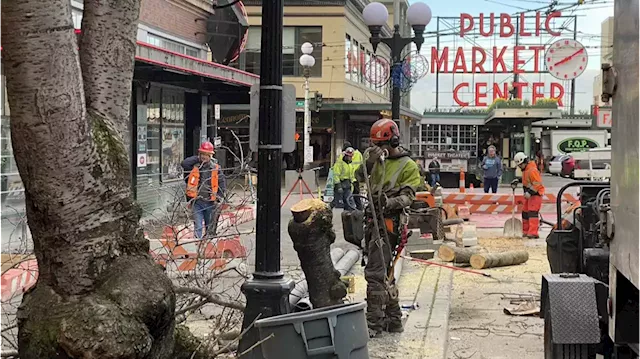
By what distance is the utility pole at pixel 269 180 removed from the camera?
5.38 meters

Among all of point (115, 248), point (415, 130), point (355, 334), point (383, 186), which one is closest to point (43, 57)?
point (115, 248)

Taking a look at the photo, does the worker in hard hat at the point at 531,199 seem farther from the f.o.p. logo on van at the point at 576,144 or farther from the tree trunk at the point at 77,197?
the f.o.p. logo on van at the point at 576,144

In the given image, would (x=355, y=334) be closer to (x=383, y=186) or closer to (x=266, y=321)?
(x=266, y=321)

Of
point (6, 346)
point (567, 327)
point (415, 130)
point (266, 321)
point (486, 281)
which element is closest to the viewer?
point (266, 321)

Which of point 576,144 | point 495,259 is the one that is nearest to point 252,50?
point 576,144

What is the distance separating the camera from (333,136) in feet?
121

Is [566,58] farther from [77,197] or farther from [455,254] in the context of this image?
[77,197]

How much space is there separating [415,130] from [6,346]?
36400 millimetres

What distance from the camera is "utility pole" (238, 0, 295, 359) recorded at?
5.38m

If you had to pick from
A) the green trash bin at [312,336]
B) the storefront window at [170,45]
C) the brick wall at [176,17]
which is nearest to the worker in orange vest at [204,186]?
the green trash bin at [312,336]

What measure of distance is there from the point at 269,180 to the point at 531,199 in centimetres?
966

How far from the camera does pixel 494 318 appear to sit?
8.29 meters

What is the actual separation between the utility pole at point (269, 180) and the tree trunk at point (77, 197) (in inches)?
75.5

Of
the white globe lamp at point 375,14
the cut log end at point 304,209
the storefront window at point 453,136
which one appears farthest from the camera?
the storefront window at point 453,136
